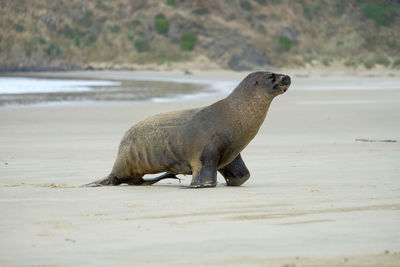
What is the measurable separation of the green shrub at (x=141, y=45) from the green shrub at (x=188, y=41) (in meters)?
2.74

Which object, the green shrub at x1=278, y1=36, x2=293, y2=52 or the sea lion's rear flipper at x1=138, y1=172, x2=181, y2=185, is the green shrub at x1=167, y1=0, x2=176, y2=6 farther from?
the sea lion's rear flipper at x1=138, y1=172, x2=181, y2=185

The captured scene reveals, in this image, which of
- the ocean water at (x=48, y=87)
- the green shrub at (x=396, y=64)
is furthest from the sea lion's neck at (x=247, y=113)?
the green shrub at (x=396, y=64)

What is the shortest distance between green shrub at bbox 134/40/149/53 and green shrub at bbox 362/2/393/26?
1782 centimetres

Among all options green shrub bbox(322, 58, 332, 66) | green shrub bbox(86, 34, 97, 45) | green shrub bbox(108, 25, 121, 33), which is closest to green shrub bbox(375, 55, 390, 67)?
green shrub bbox(322, 58, 332, 66)

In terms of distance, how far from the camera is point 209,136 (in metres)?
7.78

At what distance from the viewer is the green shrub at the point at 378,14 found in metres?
61.3

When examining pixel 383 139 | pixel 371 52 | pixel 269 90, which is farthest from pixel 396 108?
pixel 371 52

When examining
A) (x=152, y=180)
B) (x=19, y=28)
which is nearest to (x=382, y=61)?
(x=19, y=28)

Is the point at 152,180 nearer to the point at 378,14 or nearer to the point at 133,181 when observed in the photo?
the point at 133,181

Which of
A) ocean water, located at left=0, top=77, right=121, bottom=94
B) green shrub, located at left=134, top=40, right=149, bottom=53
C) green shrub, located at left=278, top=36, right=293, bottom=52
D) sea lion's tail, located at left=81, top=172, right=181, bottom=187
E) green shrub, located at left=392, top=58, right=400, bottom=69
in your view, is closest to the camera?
sea lion's tail, located at left=81, top=172, right=181, bottom=187

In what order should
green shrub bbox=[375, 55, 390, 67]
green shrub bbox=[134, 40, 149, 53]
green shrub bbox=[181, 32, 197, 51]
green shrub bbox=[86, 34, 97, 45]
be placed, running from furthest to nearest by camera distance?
green shrub bbox=[86, 34, 97, 45], green shrub bbox=[134, 40, 149, 53], green shrub bbox=[181, 32, 197, 51], green shrub bbox=[375, 55, 390, 67]

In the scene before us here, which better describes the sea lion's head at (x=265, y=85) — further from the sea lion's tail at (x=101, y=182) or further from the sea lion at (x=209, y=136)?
the sea lion's tail at (x=101, y=182)

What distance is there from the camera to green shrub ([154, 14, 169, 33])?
58125 mm

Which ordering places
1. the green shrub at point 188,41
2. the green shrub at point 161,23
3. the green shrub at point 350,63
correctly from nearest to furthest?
the green shrub at point 350,63 < the green shrub at point 188,41 < the green shrub at point 161,23
